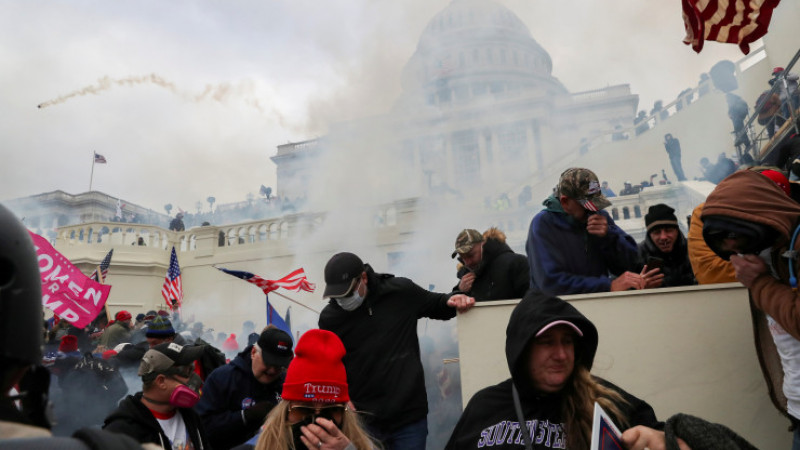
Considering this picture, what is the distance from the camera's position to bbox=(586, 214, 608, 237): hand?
3.23 metres

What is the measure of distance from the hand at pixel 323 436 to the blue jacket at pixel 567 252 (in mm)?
1536

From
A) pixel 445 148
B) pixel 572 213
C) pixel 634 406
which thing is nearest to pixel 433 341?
pixel 572 213

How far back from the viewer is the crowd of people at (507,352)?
1449 millimetres

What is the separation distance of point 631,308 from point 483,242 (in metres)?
1.36

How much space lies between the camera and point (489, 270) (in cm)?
407

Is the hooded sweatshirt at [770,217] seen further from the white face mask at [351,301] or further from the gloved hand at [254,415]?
the gloved hand at [254,415]

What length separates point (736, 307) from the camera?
2.74 metres

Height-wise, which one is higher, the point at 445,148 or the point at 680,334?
the point at 445,148

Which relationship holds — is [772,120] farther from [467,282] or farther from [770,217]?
[770,217]

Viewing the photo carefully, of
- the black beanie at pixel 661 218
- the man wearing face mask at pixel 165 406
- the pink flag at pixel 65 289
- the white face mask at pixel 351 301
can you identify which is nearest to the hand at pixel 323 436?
the man wearing face mask at pixel 165 406

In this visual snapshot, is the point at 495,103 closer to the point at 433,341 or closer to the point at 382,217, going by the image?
the point at 382,217

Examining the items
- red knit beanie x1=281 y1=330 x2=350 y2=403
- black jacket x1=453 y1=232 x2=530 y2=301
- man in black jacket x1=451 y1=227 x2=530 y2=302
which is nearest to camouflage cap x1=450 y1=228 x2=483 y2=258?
man in black jacket x1=451 y1=227 x2=530 y2=302

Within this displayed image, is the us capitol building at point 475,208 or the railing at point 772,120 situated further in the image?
the railing at point 772,120

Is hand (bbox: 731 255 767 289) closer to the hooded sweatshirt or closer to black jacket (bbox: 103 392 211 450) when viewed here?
the hooded sweatshirt
